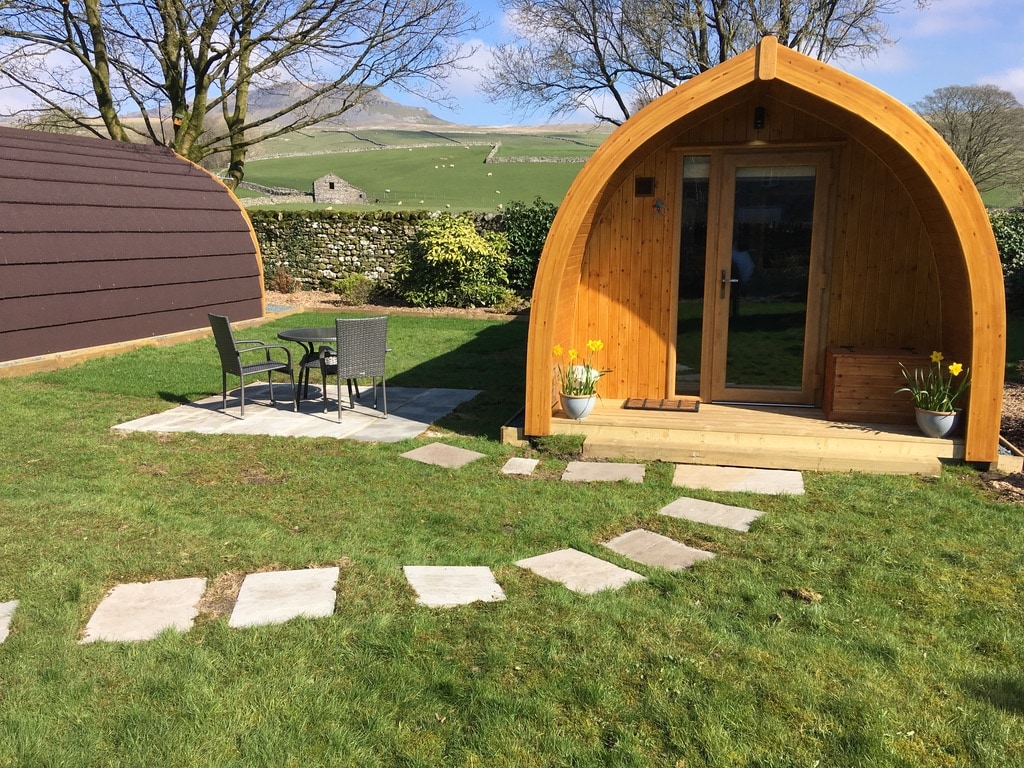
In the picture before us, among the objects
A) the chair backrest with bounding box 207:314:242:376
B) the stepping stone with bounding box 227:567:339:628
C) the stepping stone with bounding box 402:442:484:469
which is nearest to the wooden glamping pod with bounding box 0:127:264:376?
the chair backrest with bounding box 207:314:242:376

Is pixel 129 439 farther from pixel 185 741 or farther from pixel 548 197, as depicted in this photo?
pixel 548 197

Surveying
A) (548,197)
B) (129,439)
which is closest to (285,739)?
(129,439)

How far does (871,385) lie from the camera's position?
247 inches

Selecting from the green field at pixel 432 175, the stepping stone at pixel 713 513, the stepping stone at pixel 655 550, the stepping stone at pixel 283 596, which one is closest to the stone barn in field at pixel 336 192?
the green field at pixel 432 175

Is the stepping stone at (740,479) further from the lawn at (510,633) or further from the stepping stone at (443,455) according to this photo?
the stepping stone at (443,455)

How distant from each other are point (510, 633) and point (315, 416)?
4.64m

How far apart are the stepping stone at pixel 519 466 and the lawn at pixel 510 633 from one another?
14 cm

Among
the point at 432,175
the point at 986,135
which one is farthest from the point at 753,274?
the point at 432,175

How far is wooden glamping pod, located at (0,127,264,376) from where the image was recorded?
9.48 metres

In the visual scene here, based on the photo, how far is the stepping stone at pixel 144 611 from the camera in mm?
3301

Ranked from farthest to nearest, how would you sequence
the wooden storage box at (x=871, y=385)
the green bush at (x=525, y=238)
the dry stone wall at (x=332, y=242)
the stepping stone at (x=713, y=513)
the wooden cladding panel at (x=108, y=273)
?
the dry stone wall at (x=332, y=242) → the green bush at (x=525, y=238) → the wooden cladding panel at (x=108, y=273) → the wooden storage box at (x=871, y=385) → the stepping stone at (x=713, y=513)

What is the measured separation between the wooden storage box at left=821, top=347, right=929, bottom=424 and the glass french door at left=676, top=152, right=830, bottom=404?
54 centimetres

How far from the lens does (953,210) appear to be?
5.25 m

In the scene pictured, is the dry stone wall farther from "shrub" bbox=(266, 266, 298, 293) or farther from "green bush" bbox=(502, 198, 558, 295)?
"green bush" bbox=(502, 198, 558, 295)
